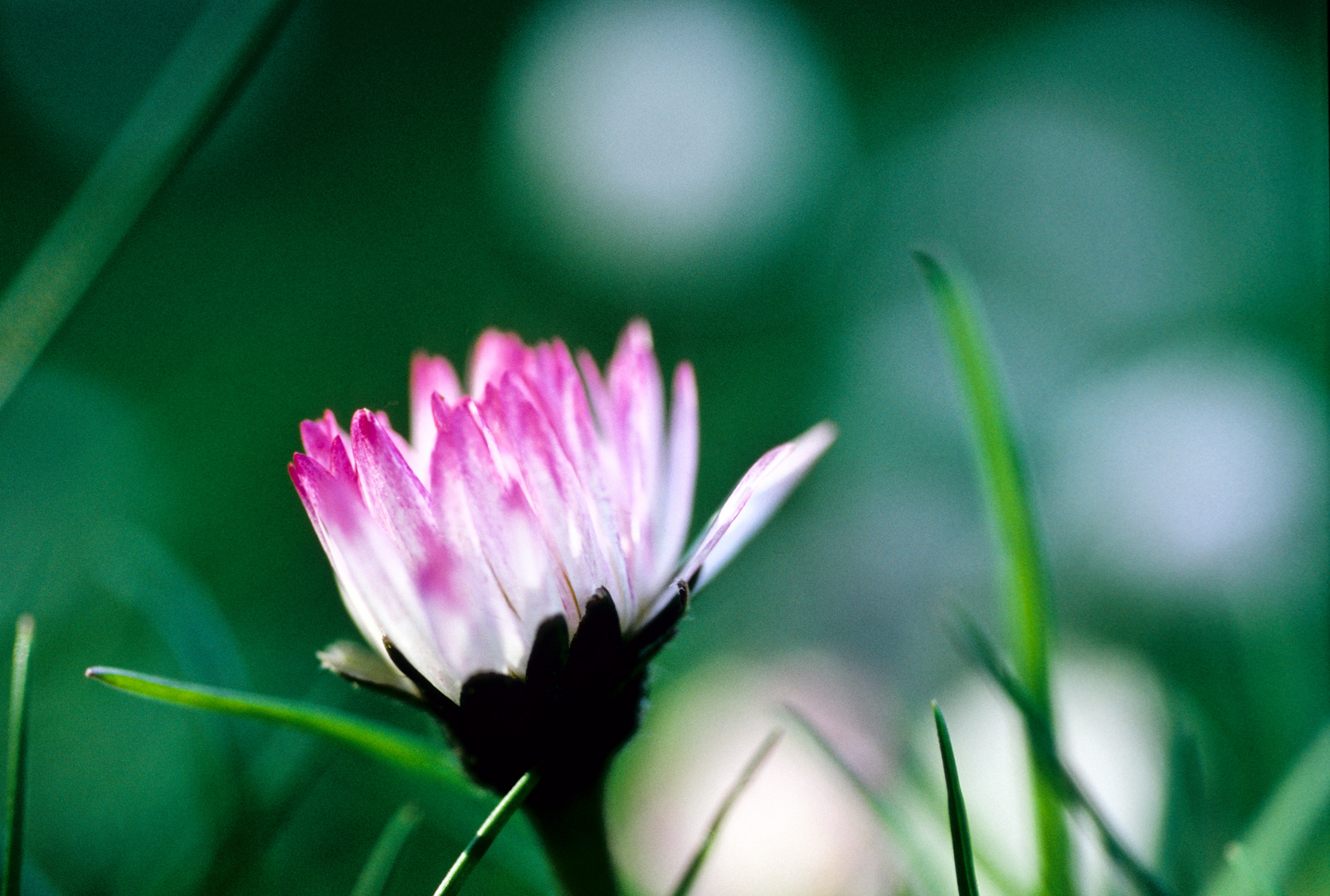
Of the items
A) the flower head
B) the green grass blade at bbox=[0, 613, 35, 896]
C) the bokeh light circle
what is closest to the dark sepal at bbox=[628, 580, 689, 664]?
the flower head

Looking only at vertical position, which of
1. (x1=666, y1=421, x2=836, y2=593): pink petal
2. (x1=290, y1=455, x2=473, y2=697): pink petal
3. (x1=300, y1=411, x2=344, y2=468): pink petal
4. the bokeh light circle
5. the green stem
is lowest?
the green stem

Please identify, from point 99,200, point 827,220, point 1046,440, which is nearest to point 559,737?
point 99,200

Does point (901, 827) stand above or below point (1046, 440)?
below

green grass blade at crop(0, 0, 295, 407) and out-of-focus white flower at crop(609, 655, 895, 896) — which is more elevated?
green grass blade at crop(0, 0, 295, 407)

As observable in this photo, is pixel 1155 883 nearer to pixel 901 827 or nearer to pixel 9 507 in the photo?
pixel 901 827

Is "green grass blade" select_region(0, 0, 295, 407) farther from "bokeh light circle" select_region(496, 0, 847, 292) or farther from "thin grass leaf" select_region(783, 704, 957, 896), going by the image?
"bokeh light circle" select_region(496, 0, 847, 292)

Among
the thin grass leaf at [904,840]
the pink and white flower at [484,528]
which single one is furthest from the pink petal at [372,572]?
the thin grass leaf at [904,840]

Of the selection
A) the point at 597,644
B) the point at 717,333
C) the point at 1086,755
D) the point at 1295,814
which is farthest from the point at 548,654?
the point at 717,333
